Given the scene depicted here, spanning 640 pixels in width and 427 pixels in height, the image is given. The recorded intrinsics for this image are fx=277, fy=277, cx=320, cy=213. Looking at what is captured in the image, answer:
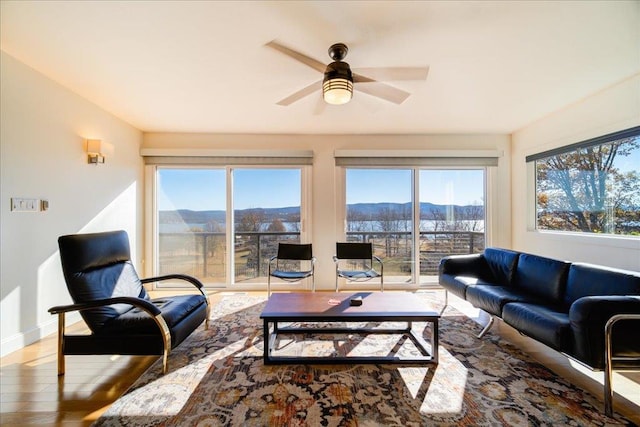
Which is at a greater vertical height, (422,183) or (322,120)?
(322,120)

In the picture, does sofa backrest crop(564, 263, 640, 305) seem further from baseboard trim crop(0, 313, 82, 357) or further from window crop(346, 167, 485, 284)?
baseboard trim crop(0, 313, 82, 357)

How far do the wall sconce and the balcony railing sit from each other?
1473mm

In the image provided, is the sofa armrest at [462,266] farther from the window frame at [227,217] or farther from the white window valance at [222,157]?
the white window valance at [222,157]

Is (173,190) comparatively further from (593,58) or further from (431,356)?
(593,58)

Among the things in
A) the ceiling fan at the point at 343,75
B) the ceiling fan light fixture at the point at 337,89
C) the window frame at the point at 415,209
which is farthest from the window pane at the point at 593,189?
the ceiling fan light fixture at the point at 337,89

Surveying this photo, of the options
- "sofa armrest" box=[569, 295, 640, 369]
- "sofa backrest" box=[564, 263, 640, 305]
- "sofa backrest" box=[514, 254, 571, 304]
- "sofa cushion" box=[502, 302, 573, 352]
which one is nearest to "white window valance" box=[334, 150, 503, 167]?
"sofa backrest" box=[514, 254, 571, 304]

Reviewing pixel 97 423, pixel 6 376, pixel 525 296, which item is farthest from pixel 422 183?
pixel 6 376

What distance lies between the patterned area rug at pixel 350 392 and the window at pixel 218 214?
1912 mm

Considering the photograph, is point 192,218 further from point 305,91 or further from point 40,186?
point 305,91

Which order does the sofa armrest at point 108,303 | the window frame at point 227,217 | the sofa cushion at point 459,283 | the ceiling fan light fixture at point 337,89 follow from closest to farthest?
the ceiling fan light fixture at point 337,89 < the sofa armrest at point 108,303 < the sofa cushion at point 459,283 < the window frame at point 227,217

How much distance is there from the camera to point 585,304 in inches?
68.5

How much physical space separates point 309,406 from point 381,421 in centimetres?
43

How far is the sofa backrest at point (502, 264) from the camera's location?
10.2ft

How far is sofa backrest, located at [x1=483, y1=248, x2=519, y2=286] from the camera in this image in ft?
10.2
